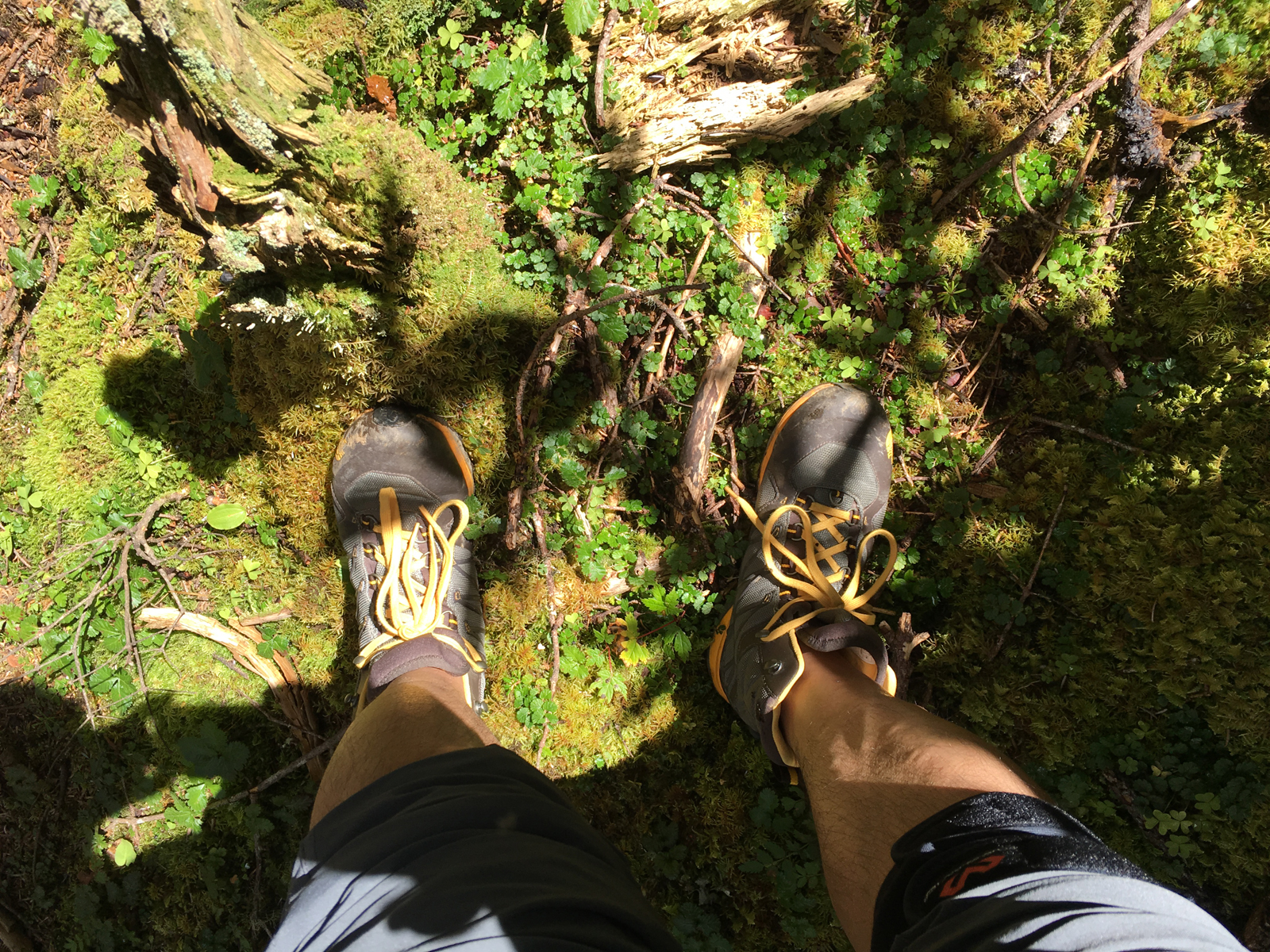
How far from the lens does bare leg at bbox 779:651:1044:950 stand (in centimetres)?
199

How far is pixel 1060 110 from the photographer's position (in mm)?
2924

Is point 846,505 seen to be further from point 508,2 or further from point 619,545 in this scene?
point 508,2

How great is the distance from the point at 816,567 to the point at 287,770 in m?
2.90

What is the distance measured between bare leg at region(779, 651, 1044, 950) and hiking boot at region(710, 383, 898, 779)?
271 millimetres

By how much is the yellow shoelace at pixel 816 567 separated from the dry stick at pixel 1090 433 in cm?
93

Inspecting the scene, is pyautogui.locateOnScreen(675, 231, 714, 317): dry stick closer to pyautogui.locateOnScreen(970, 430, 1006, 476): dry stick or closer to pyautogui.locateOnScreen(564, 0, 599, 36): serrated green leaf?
pyautogui.locateOnScreen(564, 0, 599, 36): serrated green leaf

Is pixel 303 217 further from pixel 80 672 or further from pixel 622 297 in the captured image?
pixel 80 672

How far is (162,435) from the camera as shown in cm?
343

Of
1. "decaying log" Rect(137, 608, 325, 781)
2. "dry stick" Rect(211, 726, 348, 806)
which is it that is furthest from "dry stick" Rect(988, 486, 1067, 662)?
"decaying log" Rect(137, 608, 325, 781)

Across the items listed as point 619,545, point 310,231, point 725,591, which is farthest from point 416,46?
point 725,591

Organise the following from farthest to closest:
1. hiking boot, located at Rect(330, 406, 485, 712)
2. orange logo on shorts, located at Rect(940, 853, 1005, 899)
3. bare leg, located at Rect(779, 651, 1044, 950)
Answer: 1. hiking boot, located at Rect(330, 406, 485, 712)
2. bare leg, located at Rect(779, 651, 1044, 950)
3. orange logo on shorts, located at Rect(940, 853, 1005, 899)

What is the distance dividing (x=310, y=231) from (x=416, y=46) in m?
1.38

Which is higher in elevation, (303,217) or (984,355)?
(303,217)

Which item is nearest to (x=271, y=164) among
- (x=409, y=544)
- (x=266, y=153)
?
(x=266, y=153)
